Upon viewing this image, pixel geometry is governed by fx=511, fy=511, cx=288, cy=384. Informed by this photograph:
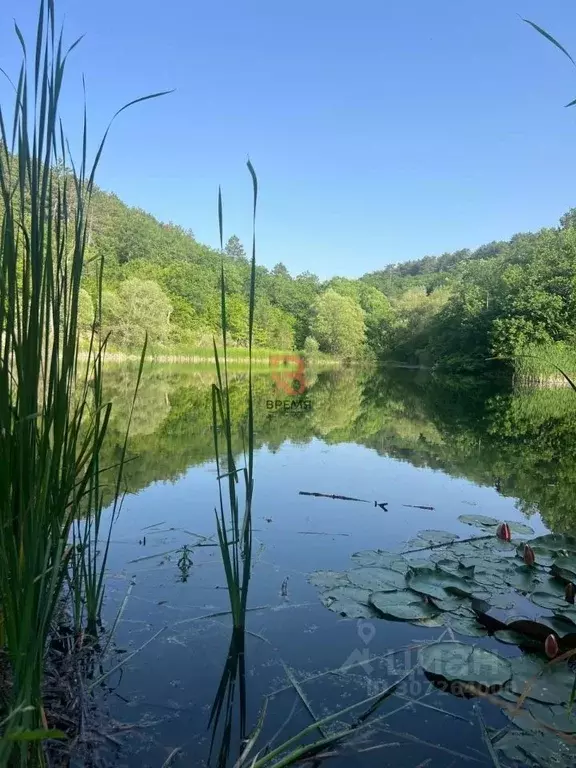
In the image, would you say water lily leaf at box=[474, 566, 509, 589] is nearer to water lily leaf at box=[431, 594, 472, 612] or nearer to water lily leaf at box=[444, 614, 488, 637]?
water lily leaf at box=[431, 594, 472, 612]

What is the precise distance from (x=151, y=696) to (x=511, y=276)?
26.3m

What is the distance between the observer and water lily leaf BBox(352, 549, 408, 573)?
8.65ft

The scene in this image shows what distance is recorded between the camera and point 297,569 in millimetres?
2705

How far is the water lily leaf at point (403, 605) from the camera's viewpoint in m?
2.15

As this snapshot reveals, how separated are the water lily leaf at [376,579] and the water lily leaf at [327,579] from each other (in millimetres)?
41

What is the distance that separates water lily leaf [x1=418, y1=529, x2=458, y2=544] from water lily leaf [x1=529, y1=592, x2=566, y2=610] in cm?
79

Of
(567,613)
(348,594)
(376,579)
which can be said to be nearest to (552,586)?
(567,613)

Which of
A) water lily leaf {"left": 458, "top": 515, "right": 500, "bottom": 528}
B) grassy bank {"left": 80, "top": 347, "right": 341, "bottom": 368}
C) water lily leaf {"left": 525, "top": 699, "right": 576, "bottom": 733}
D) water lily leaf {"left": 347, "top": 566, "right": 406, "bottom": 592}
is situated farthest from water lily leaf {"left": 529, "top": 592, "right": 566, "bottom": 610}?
grassy bank {"left": 80, "top": 347, "right": 341, "bottom": 368}

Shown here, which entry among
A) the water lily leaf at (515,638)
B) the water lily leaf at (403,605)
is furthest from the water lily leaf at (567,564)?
Result: the water lily leaf at (403,605)

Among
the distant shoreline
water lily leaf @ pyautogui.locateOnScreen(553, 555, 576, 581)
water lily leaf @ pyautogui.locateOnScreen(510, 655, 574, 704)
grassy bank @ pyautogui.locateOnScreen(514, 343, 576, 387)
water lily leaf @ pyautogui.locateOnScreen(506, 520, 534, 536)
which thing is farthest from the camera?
the distant shoreline

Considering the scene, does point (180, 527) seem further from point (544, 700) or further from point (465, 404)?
point (465, 404)

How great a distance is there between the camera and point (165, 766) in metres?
1.31

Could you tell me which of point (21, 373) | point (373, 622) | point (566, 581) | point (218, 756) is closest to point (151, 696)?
point (218, 756)

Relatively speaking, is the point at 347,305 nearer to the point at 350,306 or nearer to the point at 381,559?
the point at 350,306
